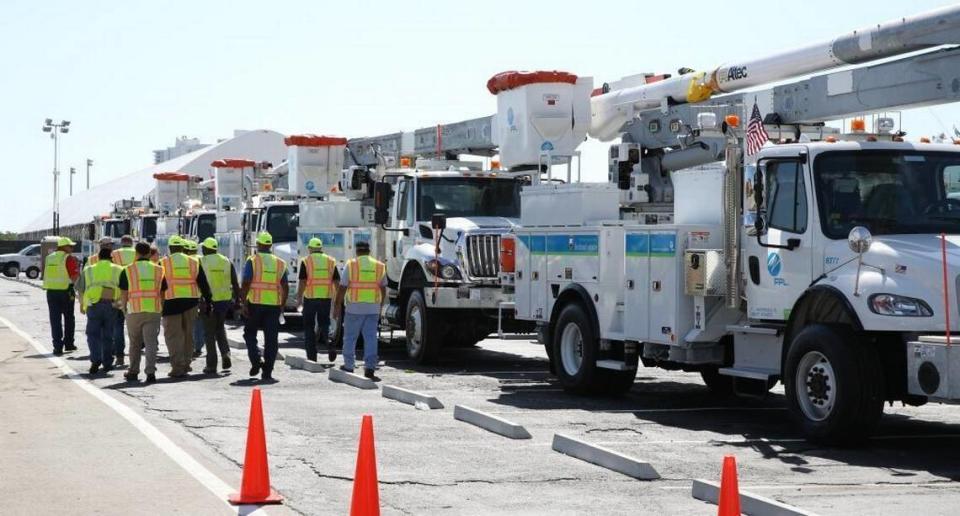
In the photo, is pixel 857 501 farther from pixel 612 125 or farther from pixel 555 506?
pixel 612 125

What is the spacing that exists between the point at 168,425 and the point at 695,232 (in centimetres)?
534

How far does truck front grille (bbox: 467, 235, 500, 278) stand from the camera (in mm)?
19859

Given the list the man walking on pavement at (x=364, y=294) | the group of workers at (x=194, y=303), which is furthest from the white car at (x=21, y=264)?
the man walking on pavement at (x=364, y=294)

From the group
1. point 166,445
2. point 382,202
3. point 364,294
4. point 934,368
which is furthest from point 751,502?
point 382,202

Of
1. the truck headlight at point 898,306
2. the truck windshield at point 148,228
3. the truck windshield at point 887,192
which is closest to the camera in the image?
the truck headlight at point 898,306

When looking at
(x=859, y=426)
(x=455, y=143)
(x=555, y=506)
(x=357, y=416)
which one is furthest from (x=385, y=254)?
(x=555, y=506)

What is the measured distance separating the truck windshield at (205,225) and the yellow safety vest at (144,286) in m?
18.5

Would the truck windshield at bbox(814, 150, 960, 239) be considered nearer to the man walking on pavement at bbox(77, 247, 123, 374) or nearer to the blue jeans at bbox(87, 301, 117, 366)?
the man walking on pavement at bbox(77, 247, 123, 374)

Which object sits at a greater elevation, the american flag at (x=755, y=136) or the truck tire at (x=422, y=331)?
the american flag at (x=755, y=136)

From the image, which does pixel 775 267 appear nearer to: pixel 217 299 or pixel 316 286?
pixel 217 299

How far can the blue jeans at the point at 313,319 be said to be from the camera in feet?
67.8

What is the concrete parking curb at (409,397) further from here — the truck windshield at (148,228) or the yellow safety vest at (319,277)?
the truck windshield at (148,228)

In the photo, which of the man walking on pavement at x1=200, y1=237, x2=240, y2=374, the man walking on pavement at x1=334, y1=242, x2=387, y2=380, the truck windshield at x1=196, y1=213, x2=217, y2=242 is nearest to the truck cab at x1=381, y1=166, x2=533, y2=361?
the man walking on pavement at x1=334, y1=242, x2=387, y2=380

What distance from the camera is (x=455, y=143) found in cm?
2545
